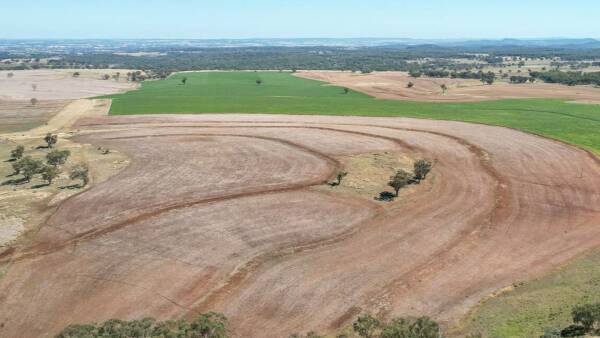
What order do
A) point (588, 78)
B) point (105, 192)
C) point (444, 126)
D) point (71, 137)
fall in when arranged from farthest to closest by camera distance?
1. point (588, 78)
2. point (444, 126)
3. point (71, 137)
4. point (105, 192)

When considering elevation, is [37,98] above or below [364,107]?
below

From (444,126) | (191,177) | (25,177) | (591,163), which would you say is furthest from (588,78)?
(25,177)

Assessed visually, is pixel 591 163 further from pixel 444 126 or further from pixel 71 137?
pixel 71 137

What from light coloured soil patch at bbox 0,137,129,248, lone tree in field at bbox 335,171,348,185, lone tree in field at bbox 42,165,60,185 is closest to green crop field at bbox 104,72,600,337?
lone tree in field at bbox 335,171,348,185

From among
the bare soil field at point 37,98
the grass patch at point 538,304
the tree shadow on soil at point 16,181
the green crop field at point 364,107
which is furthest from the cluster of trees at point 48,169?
the green crop field at point 364,107

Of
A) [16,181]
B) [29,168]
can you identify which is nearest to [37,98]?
[16,181]

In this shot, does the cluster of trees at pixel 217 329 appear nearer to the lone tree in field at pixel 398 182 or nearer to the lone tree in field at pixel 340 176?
the lone tree in field at pixel 398 182

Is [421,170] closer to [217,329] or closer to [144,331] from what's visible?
[217,329]

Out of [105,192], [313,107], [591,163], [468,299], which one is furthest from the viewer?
[313,107]
